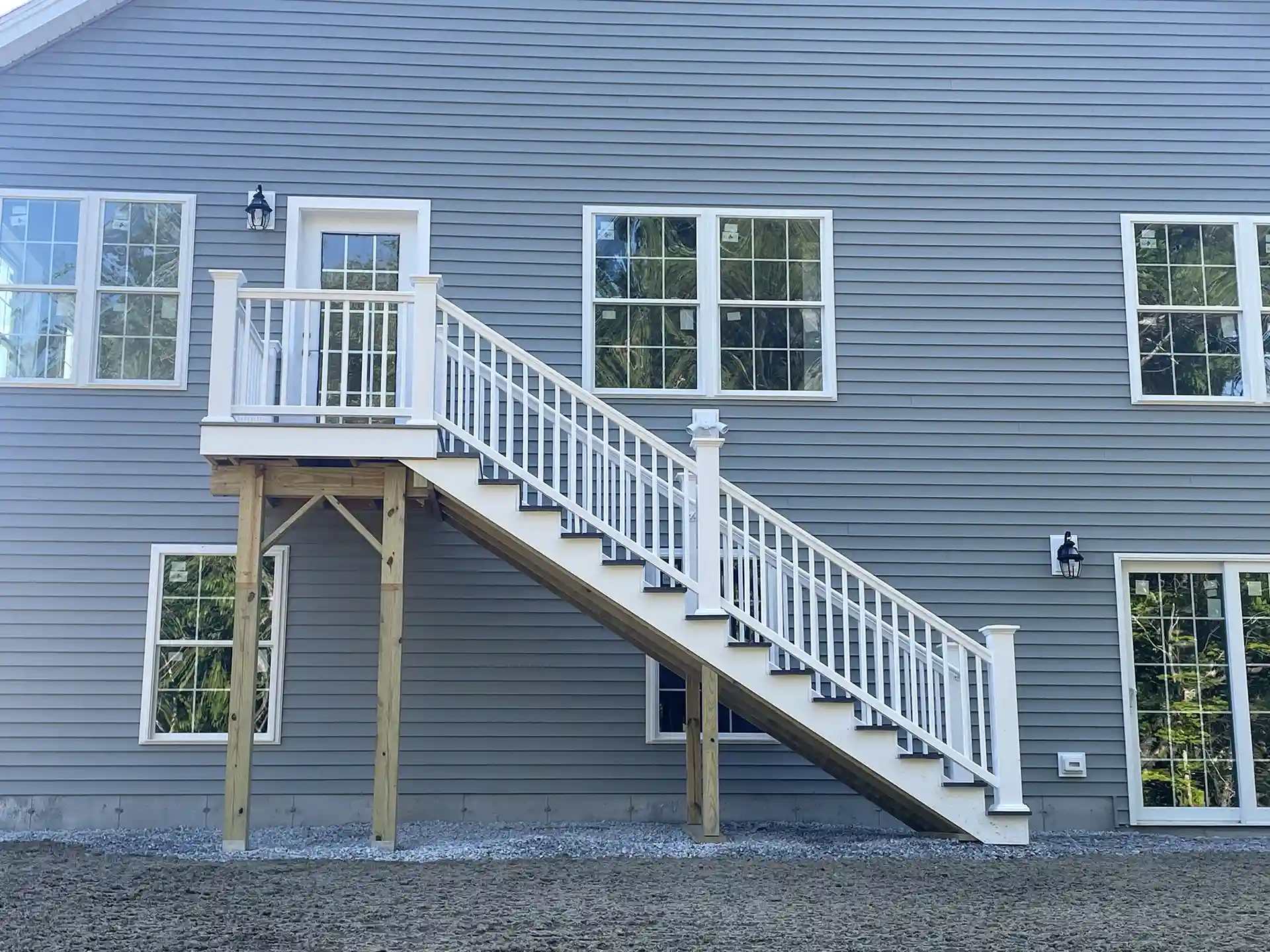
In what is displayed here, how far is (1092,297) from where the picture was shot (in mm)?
9680

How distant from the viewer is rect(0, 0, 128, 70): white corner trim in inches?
362

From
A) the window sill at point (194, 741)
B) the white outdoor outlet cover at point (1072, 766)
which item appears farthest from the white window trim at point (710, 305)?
the window sill at point (194, 741)

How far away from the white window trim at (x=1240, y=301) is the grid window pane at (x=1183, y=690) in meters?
1.40

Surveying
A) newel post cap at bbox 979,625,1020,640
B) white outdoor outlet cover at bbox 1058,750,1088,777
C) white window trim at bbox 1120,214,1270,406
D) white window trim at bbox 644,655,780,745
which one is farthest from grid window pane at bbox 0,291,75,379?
white window trim at bbox 1120,214,1270,406

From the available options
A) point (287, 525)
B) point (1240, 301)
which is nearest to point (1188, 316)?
point (1240, 301)

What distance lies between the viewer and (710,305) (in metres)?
9.49

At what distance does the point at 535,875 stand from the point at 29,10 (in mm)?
7484

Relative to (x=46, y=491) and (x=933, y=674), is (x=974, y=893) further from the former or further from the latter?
(x=46, y=491)

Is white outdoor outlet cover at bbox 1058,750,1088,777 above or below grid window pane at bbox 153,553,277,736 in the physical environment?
below

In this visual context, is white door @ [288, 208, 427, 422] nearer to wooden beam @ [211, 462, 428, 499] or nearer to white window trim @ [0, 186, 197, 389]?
white window trim @ [0, 186, 197, 389]

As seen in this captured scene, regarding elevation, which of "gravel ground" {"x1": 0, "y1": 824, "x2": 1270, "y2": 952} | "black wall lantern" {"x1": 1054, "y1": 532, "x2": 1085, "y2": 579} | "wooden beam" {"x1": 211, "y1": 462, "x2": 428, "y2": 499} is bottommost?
"gravel ground" {"x1": 0, "y1": 824, "x2": 1270, "y2": 952}

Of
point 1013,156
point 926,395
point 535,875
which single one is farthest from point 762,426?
point 535,875

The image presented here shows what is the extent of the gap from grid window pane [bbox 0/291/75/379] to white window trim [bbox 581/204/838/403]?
13.0ft

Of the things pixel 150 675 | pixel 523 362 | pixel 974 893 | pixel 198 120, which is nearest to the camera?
pixel 974 893
